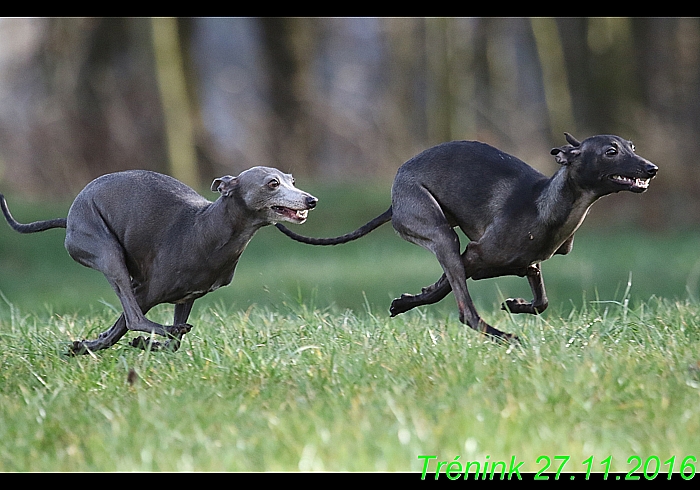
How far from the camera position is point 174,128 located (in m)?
18.0

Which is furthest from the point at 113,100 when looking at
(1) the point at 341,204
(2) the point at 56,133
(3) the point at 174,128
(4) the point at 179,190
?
(4) the point at 179,190

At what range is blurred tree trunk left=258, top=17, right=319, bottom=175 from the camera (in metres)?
22.3

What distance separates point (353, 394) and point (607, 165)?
2180mm

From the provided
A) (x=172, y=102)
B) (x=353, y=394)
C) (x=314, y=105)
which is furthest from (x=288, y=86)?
(x=353, y=394)

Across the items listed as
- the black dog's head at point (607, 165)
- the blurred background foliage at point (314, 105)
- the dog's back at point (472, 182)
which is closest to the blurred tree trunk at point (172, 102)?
the blurred background foliage at point (314, 105)

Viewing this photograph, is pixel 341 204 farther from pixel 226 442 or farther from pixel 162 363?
pixel 226 442

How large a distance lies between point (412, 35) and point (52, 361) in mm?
25171

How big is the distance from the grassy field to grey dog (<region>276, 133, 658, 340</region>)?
0.39m

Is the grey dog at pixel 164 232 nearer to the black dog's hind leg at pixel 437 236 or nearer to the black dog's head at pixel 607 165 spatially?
the black dog's hind leg at pixel 437 236

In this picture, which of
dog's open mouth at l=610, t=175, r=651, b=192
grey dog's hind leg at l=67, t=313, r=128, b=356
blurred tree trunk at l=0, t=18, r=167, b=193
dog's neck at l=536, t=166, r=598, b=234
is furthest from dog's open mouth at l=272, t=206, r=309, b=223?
blurred tree trunk at l=0, t=18, r=167, b=193

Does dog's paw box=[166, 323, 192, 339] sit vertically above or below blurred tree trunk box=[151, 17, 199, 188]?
above

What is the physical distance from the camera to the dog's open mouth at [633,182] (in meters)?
5.86

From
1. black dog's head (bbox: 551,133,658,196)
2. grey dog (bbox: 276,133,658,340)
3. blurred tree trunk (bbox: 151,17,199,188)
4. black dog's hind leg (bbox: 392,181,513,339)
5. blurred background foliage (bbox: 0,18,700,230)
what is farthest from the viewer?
blurred background foliage (bbox: 0,18,700,230)

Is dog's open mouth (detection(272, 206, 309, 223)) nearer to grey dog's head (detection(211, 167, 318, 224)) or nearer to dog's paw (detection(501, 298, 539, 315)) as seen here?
grey dog's head (detection(211, 167, 318, 224))
